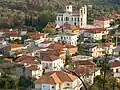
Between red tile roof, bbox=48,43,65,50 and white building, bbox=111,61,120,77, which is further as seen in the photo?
red tile roof, bbox=48,43,65,50

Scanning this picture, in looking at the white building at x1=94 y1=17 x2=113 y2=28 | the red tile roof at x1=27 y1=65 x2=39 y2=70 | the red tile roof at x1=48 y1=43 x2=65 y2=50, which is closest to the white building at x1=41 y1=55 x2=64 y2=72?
the red tile roof at x1=27 y1=65 x2=39 y2=70

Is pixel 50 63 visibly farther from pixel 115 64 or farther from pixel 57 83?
pixel 57 83

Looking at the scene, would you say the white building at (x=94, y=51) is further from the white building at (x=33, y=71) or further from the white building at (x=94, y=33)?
the white building at (x=33, y=71)

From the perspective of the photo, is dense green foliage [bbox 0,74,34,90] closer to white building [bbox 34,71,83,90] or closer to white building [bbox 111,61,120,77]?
white building [bbox 34,71,83,90]

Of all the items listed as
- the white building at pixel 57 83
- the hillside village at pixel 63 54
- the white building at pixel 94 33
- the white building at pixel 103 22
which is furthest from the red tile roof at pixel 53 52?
the white building at pixel 103 22

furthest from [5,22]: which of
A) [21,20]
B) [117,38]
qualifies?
[117,38]

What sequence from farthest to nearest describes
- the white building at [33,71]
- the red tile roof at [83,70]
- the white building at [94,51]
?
the white building at [94,51]
the white building at [33,71]
the red tile roof at [83,70]

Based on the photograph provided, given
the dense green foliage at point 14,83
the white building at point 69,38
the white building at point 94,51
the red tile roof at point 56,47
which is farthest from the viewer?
the white building at point 69,38

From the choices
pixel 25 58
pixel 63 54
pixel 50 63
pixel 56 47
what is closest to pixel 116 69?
pixel 50 63
